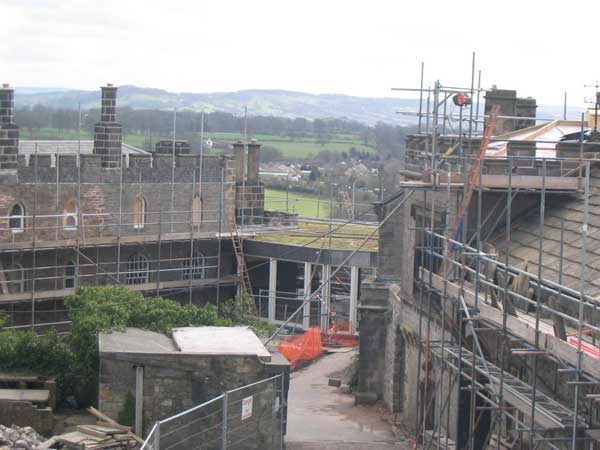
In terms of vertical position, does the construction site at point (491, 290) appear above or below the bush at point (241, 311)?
above

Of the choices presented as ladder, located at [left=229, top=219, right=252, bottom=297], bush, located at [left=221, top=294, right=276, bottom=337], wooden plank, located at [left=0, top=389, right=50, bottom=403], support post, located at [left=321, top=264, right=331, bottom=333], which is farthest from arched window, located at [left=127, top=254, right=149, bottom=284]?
wooden plank, located at [left=0, top=389, right=50, bottom=403]

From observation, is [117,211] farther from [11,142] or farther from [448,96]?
[448,96]

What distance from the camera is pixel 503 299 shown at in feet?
62.6

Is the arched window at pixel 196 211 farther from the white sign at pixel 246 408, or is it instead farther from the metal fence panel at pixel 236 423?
the white sign at pixel 246 408

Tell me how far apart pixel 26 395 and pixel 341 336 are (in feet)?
56.8

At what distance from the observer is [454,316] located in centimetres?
2272

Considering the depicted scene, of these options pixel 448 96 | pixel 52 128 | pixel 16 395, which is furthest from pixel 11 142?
pixel 52 128

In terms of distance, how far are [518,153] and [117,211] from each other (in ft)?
57.5

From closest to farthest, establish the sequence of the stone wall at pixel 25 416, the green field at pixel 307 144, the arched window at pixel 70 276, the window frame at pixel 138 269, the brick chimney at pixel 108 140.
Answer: the stone wall at pixel 25 416, the arched window at pixel 70 276, the brick chimney at pixel 108 140, the window frame at pixel 138 269, the green field at pixel 307 144

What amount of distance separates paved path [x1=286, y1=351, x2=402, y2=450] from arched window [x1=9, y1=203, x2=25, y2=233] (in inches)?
380

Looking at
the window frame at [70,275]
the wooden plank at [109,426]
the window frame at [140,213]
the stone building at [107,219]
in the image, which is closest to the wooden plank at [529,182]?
the wooden plank at [109,426]

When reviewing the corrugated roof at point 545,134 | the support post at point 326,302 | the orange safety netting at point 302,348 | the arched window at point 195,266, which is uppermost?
the corrugated roof at point 545,134

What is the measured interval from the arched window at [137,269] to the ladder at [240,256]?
3827 mm

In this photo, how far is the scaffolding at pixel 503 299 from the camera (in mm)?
17359
